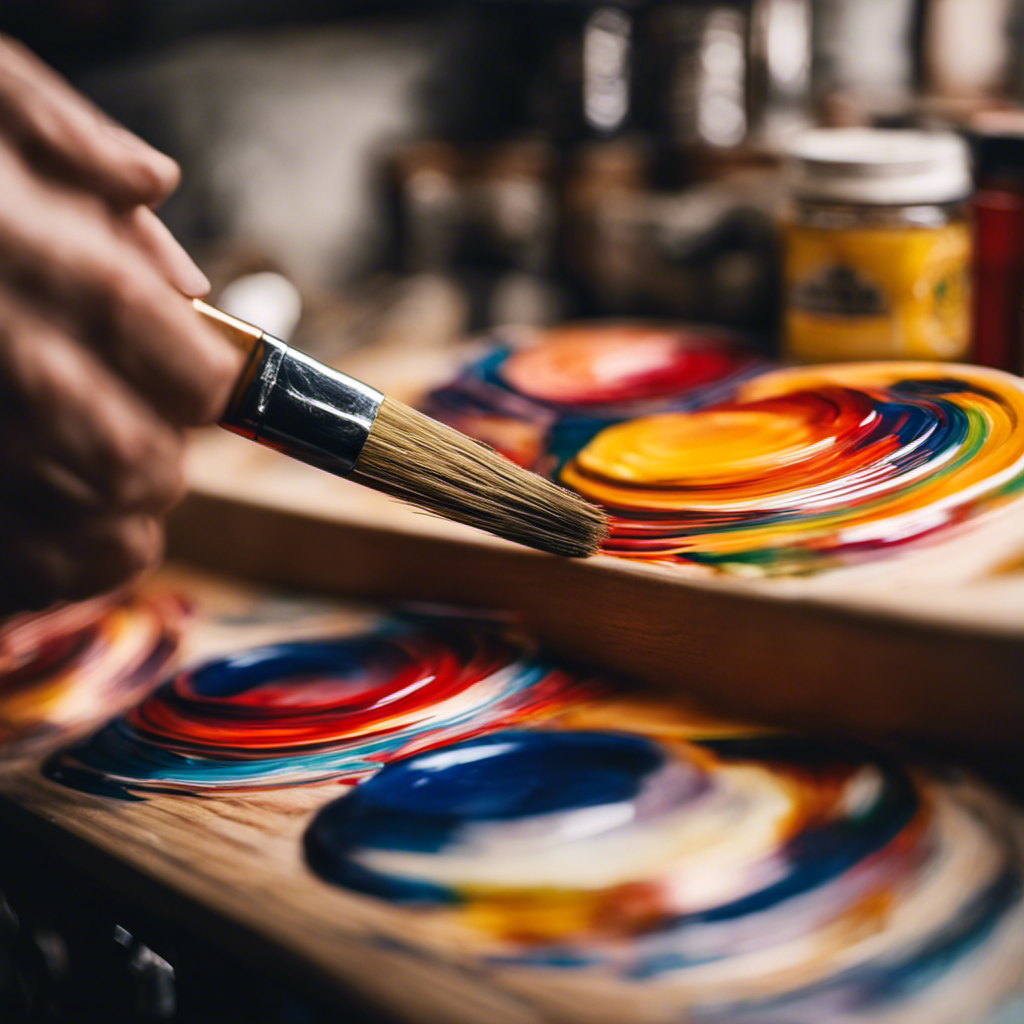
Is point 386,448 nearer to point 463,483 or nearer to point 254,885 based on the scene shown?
point 463,483

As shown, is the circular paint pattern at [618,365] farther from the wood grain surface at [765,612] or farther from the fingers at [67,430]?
the fingers at [67,430]

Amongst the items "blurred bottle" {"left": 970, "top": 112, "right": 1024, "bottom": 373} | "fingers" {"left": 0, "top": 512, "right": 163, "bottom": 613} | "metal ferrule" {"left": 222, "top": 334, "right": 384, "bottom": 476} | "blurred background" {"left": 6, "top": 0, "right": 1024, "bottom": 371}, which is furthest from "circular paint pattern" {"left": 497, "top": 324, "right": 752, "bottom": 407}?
"fingers" {"left": 0, "top": 512, "right": 163, "bottom": 613}

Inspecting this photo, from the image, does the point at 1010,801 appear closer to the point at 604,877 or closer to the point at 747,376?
the point at 604,877

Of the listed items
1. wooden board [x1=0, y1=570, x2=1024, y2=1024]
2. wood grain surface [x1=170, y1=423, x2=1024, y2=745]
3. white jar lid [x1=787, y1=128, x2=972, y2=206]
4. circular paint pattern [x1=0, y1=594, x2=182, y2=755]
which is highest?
white jar lid [x1=787, y1=128, x2=972, y2=206]

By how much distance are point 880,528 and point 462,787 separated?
278 millimetres

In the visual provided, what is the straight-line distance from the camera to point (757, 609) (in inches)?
21.9

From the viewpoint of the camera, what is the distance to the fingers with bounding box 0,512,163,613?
50 centimetres

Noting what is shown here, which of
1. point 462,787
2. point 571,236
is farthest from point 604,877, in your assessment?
point 571,236

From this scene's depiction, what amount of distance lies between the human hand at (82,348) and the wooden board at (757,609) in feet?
0.74

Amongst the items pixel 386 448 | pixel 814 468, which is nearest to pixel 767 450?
pixel 814 468

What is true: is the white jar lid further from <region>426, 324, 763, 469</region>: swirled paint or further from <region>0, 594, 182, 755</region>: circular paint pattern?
<region>0, 594, 182, 755</region>: circular paint pattern

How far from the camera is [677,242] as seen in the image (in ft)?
3.69

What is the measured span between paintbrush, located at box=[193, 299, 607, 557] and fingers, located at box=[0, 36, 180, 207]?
7 centimetres

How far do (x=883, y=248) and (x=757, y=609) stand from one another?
0.40 metres
